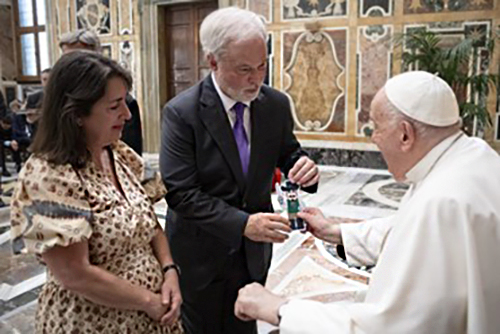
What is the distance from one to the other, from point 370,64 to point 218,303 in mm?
6201

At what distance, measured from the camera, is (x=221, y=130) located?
186 cm

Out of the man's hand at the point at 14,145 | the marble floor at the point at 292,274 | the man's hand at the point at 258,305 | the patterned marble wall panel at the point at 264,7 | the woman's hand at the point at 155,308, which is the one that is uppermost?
Answer: the patterned marble wall panel at the point at 264,7

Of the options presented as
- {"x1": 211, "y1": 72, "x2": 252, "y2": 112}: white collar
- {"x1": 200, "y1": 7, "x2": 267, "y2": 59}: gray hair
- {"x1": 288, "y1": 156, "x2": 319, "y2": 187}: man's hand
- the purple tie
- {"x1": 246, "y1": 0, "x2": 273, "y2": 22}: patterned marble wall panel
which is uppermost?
{"x1": 246, "y1": 0, "x2": 273, "y2": 22}: patterned marble wall panel

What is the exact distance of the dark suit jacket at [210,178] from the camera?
1.82 meters

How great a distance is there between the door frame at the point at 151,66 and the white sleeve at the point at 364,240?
7.60 m

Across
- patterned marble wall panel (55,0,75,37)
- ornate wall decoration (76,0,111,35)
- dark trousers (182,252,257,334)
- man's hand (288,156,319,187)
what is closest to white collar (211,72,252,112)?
man's hand (288,156,319,187)

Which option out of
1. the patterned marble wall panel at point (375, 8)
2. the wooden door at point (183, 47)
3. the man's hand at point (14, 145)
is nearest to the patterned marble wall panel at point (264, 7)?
the wooden door at point (183, 47)

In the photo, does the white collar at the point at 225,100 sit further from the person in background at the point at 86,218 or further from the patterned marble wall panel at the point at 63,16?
the patterned marble wall panel at the point at 63,16

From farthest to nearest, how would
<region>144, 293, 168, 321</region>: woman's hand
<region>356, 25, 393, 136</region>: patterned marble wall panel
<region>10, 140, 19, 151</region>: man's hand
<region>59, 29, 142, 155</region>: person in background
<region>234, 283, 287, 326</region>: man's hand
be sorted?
<region>10, 140, 19, 151</region>: man's hand → <region>356, 25, 393, 136</region>: patterned marble wall panel → <region>59, 29, 142, 155</region>: person in background → <region>144, 293, 168, 321</region>: woman's hand → <region>234, 283, 287, 326</region>: man's hand

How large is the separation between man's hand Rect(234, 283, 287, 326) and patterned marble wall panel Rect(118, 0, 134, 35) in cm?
860

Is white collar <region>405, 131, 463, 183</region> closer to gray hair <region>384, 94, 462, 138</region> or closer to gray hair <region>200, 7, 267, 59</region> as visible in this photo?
gray hair <region>384, 94, 462, 138</region>

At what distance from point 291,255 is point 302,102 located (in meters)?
4.39

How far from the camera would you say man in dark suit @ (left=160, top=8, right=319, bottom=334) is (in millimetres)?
1764

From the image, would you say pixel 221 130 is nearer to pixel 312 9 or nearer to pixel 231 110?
pixel 231 110
